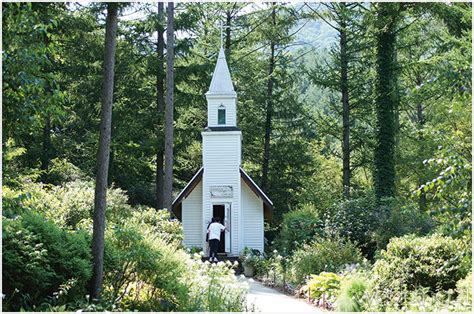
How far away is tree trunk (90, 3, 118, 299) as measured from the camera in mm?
10852

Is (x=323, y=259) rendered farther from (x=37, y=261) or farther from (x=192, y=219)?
(x=192, y=219)

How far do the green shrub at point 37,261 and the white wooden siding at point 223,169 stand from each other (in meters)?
15.3

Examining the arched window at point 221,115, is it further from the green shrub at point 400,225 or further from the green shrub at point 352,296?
the green shrub at point 352,296

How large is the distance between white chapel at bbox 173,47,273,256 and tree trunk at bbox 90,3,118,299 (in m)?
14.8

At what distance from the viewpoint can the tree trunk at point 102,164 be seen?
10.9 meters

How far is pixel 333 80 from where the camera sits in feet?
104

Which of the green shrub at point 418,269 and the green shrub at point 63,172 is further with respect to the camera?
the green shrub at point 63,172

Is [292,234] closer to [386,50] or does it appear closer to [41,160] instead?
[386,50]

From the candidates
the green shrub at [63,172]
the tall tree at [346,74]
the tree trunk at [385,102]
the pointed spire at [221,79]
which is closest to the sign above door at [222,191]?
the pointed spire at [221,79]

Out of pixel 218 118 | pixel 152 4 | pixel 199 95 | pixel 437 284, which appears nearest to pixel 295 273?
pixel 437 284

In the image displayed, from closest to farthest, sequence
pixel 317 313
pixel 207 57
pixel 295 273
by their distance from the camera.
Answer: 1. pixel 317 313
2. pixel 295 273
3. pixel 207 57

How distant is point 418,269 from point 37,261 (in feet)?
20.7

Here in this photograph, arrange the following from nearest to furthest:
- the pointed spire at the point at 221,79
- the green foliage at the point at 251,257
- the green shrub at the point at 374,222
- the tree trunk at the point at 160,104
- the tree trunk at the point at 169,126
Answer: the green shrub at the point at 374,222 < the green foliage at the point at 251,257 < the tree trunk at the point at 169,126 < the pointed spire at the point at 221,79 < the tree trunk at the point at 160,104

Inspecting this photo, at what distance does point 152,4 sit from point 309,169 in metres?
12.4
